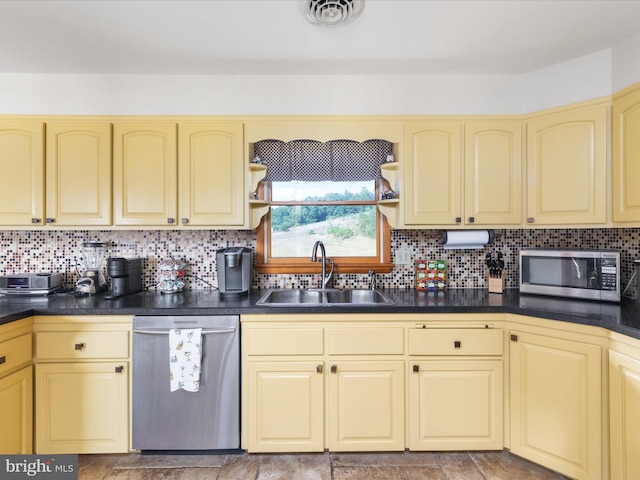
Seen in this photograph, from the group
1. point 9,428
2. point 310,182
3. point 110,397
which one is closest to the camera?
point 9,428

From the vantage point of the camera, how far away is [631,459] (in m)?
1.56

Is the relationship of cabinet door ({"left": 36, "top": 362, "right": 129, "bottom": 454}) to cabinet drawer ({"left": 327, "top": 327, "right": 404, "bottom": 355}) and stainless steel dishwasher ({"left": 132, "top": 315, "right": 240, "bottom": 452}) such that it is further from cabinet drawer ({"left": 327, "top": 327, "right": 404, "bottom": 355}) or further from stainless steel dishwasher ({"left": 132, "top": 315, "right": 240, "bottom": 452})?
cabinet drawer ({"left": 327, "top": 327, "right": 404, "bottom": 355})

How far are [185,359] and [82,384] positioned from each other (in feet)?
2.06

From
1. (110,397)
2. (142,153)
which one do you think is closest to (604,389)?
(110,397)

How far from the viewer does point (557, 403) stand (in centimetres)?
180

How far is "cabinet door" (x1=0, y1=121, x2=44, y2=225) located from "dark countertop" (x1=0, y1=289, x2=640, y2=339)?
0.57m

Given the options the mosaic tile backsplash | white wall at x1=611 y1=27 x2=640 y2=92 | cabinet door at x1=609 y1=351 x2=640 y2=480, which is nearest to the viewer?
cabinet door at x1=609 y1=351 x2=640 y2=480

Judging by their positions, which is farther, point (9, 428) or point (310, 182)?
point (310, 182)

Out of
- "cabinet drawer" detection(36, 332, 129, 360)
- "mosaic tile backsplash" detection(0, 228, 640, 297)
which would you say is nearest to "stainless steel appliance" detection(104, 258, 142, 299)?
"mosaic tile backsplash" detection(0, 228, 640, 297)

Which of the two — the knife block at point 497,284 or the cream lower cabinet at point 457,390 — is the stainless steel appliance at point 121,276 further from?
the knife block at point 497,284

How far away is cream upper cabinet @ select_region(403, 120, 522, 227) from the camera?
2.28 meters

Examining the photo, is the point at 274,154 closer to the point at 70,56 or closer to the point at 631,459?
the point at 70,56

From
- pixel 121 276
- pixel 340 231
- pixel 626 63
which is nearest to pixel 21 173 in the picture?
pixel 121 276

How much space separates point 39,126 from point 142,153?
69 cm
